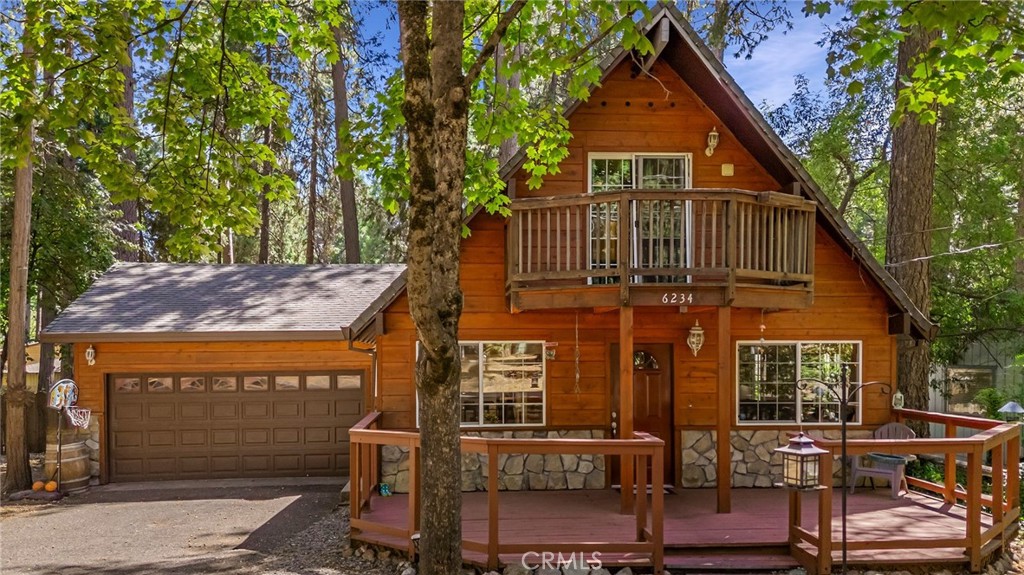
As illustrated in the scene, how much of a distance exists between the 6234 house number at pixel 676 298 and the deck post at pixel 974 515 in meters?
3.05

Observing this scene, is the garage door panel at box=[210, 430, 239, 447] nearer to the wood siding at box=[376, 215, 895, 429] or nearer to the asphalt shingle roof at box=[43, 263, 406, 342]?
the asphalt shingle roof at box=[43, 263, 406, 342]

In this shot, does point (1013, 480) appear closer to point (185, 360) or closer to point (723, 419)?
point (723, 419)

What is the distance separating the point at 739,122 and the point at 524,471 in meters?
5.41

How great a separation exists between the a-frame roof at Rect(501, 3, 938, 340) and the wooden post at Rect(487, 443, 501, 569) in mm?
3478

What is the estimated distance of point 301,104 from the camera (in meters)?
20.9

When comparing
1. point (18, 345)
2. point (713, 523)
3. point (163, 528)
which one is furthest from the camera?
point (18, 345)

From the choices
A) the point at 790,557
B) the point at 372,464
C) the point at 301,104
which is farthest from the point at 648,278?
the point at 301,104

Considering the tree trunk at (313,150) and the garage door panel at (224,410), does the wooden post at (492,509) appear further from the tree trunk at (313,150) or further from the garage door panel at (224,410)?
the tree trunk at (313,150)

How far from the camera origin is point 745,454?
9.89 m

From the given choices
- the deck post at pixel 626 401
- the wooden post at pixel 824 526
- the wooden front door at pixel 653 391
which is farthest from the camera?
the wooden front door at pixel 653 391

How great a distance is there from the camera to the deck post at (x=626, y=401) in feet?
26.1

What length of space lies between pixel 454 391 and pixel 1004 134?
43.0ft

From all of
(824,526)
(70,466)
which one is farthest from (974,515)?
(70,466)

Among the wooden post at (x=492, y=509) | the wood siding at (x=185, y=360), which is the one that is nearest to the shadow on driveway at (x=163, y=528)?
the wood siding at (x=185, y=360)
